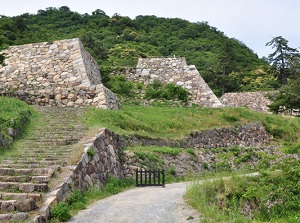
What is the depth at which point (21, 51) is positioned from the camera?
65.7 feet

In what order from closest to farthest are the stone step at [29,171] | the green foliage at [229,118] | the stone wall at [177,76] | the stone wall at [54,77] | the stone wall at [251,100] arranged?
the stone step at [29,171] → the stone wall at [54,77] → the green foliage at [229,118] → the stone wall at [177,76] → the stone wall at [251,100]

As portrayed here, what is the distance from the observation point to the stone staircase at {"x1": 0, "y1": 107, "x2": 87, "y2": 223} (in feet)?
22.4

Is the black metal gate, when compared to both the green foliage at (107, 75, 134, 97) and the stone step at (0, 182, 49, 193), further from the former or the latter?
the green foliage at (107, 75, 134, 97)

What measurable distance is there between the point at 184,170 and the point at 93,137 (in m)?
3.78

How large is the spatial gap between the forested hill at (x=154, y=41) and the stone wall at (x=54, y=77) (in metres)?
10.2

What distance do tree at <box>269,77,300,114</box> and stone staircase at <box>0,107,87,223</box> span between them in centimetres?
1538

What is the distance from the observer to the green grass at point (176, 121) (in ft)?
44.8

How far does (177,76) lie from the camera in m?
21.4

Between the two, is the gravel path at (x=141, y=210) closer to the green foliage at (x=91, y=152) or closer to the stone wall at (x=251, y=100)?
the green foliage at (x=91, y=152)

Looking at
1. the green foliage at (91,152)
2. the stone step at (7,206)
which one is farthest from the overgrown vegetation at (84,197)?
the green foliage at (91,152)

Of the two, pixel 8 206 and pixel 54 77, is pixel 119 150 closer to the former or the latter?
pixel 8 206

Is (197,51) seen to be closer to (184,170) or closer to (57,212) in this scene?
(184,170)

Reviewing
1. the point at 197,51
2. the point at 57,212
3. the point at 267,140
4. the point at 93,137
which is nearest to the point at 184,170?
the point at 93,137

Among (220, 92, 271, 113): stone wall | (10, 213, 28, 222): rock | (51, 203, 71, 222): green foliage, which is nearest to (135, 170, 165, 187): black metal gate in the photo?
(51, 203, 71, 222): green foliage
